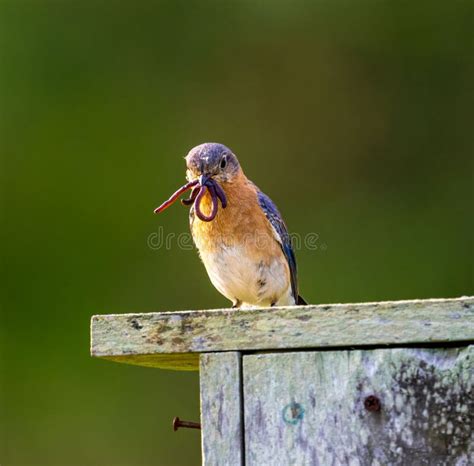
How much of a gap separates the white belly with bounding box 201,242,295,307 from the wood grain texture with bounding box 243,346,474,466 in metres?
1.91

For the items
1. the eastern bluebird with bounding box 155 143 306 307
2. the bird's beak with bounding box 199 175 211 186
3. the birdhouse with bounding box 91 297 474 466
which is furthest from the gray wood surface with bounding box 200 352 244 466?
the eastern bluebird with bounding box 155 143 306 307

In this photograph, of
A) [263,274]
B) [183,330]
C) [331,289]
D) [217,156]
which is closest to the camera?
[183,330]

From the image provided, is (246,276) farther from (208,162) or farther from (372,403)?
(372,403)

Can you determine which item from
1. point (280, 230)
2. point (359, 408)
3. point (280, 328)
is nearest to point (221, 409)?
point (280, 328)

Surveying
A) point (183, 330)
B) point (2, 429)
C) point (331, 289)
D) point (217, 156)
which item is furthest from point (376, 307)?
point (2, 429)

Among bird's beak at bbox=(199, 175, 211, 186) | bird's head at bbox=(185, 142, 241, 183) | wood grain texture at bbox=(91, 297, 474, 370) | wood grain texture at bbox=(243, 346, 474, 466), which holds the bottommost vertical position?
wood grain texture at bbox=(243, 346, 474, 466)

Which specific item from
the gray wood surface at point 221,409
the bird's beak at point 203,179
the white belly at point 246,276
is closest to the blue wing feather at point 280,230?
the white belly at point 246,276

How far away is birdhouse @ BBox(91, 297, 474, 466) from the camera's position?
3.00m

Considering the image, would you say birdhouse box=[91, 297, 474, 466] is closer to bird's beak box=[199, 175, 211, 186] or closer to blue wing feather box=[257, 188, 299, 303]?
bird's beak box=[199, 175, 211, 186]

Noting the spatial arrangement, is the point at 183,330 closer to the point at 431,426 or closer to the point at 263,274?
the point at 431,426

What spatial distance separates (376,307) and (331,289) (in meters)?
5.57

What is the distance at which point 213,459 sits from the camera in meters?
3.16

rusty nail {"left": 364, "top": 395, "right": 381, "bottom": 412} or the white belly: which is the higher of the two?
the white belly

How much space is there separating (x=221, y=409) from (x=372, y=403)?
45 cm
